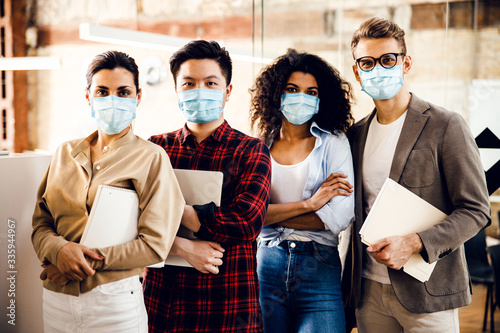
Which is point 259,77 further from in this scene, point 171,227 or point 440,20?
point 440,20

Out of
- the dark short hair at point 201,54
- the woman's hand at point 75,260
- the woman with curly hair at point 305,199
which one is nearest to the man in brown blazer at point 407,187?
the woman with curly hair at point 305,199

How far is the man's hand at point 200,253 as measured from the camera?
1.55 m

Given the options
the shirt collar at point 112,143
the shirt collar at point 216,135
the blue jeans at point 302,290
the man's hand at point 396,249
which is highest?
the shirt collar at point 216,135

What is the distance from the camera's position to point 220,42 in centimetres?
499

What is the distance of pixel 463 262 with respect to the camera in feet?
5.73

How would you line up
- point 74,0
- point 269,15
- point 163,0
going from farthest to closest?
point 74,0
point 163,0
point 269,15

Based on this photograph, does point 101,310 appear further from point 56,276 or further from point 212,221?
point 212,221

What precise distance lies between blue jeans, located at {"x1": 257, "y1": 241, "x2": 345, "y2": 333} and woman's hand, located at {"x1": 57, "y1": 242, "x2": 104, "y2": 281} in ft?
2.16

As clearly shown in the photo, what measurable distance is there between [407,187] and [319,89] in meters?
0.52

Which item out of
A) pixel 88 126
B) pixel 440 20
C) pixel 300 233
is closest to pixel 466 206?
pixel 300 233

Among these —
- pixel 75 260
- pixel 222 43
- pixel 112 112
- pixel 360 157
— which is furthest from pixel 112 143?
pixel 222 43

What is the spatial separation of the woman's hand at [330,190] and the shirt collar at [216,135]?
14.9 inches

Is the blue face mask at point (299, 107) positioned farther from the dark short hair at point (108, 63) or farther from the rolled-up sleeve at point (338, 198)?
the dark short hair at point (108, 63)

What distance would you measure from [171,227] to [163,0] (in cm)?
448
